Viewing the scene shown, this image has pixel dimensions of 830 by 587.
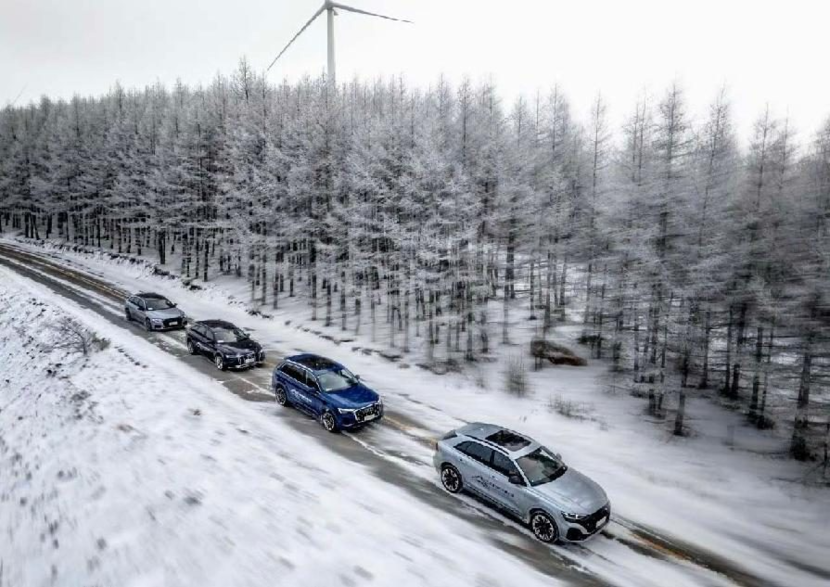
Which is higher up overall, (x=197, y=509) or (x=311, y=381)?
(x=311, y=381)

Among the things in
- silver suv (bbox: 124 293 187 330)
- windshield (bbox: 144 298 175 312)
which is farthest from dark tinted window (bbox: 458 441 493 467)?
windshield (bbox: 144 298 175 312)

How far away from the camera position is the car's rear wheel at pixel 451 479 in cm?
1162

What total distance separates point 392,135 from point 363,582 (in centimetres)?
2552

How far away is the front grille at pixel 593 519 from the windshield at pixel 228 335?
16.6 meters

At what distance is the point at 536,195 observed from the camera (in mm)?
26422

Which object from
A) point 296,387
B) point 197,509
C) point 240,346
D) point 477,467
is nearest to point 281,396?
point 296,387

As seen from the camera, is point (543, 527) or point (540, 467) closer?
point (543, 527)

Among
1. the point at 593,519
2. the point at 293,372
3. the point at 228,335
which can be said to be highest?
the point at 228,335

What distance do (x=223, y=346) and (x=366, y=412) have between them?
8.73 metres

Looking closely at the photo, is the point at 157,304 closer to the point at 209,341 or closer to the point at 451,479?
the point at 209,341

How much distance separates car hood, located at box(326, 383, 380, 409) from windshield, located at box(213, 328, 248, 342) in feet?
26.4

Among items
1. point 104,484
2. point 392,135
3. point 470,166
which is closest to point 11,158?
point 392,135

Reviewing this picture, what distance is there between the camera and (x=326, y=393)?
1530 centimetres

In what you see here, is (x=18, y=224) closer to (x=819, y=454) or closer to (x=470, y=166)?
(x=470, y=166)
